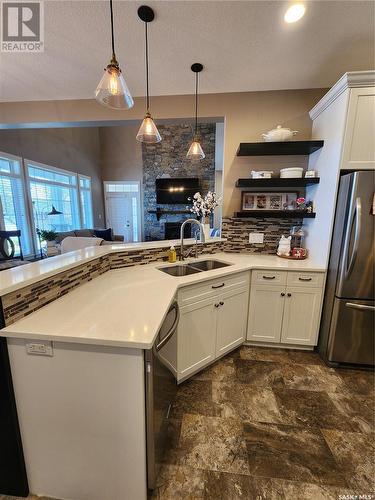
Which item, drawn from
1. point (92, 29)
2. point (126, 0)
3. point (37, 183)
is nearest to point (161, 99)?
point (92, 29)

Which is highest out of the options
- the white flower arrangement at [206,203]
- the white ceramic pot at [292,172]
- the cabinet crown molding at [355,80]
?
the cabinet crown molding at [355,80]

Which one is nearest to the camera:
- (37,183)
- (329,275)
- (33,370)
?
(33,370)

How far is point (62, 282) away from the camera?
1328 millimetres

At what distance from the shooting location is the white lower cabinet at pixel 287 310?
210cm

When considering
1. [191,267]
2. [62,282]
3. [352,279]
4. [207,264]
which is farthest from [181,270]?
[352,279]

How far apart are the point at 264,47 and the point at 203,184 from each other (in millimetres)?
5005

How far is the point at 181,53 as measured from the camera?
6.36 feet

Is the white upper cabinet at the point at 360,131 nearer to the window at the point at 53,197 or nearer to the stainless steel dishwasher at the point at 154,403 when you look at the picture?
the stainless steel dishwasher at the point at 154,403

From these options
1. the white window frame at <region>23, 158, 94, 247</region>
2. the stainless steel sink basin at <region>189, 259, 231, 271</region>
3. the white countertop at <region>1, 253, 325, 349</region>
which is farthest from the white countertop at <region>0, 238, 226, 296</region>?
the white window frame at <region>23, 158, 94, 247</region>

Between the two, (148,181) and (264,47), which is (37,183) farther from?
(264,47)

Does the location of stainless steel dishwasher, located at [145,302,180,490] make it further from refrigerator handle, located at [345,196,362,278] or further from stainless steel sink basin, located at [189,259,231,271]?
refrigerator handle, located at [345,196,362,278]

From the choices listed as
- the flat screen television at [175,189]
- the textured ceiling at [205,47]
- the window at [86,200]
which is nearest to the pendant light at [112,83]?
the textured ceiling at [205,47]

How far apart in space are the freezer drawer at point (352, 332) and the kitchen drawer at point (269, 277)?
1.54 feet

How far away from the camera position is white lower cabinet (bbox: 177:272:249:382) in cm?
165
